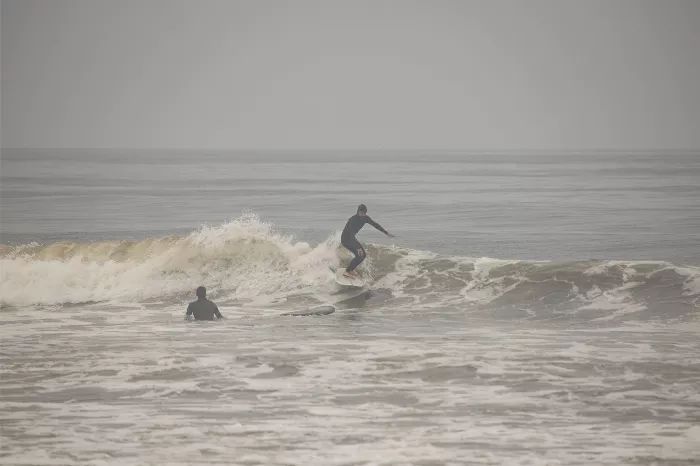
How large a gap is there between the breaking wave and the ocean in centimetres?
7

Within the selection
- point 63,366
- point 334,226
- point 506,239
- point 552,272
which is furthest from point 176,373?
point 334,226

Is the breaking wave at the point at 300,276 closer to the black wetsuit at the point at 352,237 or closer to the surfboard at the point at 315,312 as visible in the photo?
the black wetsuit at the point at 352,237

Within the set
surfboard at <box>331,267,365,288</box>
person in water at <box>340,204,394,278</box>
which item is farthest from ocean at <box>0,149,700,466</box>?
person in water at <box>340,204,394,278</box>

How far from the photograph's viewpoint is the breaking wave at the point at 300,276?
859 inches

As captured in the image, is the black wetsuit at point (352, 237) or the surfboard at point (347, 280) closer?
the black wetsuit at point (352, 237)

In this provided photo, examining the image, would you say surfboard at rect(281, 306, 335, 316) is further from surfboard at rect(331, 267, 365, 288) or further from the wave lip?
the wave lip

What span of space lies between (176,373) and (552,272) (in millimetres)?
11521

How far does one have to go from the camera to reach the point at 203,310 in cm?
1981

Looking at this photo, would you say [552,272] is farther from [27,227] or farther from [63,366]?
[27,227]

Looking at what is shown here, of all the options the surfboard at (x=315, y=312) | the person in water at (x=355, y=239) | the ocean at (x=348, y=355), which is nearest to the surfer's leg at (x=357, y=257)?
the person in water at (x=355, y=239)

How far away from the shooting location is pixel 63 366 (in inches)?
605

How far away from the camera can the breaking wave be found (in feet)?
71.6

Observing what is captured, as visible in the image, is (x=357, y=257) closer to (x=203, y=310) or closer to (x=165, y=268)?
(x=203, y=310)

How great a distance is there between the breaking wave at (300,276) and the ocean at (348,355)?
0.07 m
